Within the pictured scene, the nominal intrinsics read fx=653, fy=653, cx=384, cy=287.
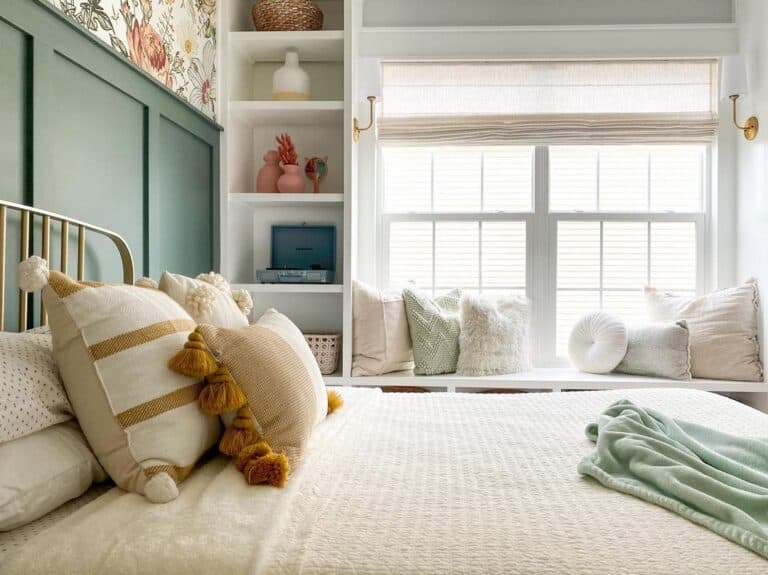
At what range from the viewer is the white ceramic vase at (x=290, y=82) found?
3.02m

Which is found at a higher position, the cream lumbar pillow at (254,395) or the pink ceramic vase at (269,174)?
the pink ceramic vase at (269,174)

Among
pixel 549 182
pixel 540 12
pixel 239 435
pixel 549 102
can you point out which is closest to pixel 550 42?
pixel 540 12

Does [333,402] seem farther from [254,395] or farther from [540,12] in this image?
[540,12]

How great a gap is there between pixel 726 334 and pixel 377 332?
1.57 meters

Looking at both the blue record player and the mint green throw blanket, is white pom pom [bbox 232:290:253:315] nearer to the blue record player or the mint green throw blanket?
the mint green throw blanket

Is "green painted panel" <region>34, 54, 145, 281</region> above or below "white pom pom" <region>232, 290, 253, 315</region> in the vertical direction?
above

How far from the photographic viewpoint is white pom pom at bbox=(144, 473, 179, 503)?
1024 mm

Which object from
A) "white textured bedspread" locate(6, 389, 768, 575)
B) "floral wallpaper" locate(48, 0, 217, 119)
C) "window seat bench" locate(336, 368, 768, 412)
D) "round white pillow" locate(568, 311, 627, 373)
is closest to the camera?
"white textured bedspread" locate(6, 389, 768, 575)

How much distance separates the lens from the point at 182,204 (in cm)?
257

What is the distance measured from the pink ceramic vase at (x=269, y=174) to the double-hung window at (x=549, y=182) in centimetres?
56

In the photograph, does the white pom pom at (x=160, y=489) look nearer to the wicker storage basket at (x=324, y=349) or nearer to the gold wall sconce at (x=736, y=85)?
the wicker storage basket at (x=324, y=349)

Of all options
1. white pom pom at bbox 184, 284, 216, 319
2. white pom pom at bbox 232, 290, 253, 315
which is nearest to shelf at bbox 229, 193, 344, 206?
white pom pom at bbox 232, 290, 253, 315

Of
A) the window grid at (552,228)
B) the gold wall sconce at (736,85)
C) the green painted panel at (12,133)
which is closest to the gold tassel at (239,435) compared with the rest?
the green painted panel at (12,133)

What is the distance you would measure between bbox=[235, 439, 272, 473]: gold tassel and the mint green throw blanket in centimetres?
57
